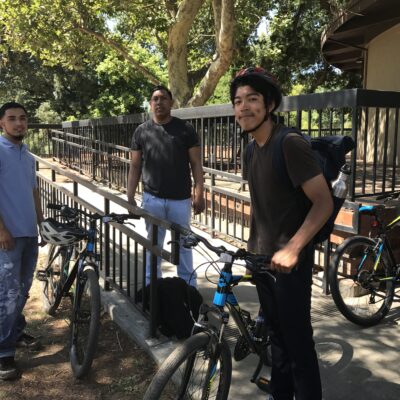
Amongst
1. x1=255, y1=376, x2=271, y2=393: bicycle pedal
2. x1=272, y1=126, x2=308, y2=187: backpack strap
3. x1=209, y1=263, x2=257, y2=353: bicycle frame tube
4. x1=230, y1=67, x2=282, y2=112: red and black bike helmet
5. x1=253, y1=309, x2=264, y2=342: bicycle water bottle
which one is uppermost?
x1=230, y1=67, x2=282, y2=112: red and black bike helmet

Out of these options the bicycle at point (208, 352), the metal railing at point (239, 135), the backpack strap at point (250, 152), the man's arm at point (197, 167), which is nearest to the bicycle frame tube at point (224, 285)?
the bicycle at point (208, 352)

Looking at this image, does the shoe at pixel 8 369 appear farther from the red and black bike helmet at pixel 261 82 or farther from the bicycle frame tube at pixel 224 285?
the red and black bike helmet at pixel 261 82

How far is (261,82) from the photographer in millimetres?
2229

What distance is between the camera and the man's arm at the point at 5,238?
336 centimetres

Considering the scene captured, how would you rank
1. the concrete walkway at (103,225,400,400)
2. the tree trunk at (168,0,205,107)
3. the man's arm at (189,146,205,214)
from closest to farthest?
1. the concrete walkway at (103,225,400,400)
2. the man's arm at (189,146,205,214)
3. the tree trunk at (168,0,205,107)

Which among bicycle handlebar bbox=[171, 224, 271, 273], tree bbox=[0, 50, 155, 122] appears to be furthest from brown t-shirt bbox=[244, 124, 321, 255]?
tree bbox=[0, 50, 155, 122]

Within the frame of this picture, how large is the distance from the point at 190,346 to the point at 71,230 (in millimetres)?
1767

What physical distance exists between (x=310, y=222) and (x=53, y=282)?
2947 millimetres

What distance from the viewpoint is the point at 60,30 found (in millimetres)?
13586

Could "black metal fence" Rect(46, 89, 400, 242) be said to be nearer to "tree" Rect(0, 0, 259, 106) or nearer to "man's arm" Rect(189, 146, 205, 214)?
"man's arm" Rect(189, 146, 205, 214)

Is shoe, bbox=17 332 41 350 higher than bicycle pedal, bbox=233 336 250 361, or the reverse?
bicycle pedal, bbox=233 336 250 361

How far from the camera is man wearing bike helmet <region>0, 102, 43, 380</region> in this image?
3.42 meters

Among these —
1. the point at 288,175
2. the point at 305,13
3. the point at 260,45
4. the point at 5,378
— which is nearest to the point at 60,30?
the point at 260,45

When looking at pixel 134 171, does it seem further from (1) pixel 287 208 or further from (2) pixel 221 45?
(2) pixel 221 45
